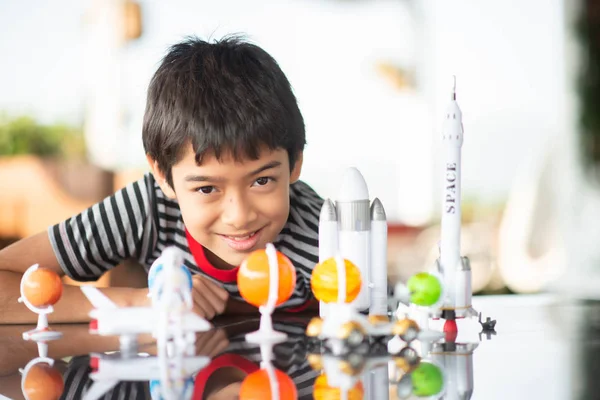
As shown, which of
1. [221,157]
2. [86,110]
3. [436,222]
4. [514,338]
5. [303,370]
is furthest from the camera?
[436,222]

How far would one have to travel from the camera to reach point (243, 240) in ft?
3.26

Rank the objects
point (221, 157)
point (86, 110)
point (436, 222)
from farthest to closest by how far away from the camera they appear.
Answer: point (436, 222) < point (86, 110) < point (221, 157)

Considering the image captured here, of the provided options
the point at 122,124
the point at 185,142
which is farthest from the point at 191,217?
the point at 122,124

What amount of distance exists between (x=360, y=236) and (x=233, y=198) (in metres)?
0.20

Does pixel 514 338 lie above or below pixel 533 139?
below

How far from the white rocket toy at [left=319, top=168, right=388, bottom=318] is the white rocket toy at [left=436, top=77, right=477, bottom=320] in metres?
0.07

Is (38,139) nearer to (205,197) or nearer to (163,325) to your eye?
(205,197)

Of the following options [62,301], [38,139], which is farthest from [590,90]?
[62,301]

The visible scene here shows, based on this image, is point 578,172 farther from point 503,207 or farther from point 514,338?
point 514,338

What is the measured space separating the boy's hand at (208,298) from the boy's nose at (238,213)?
8 cm

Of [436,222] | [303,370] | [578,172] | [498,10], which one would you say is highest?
[498,10]

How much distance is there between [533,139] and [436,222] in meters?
0.70

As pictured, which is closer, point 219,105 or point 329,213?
point 329,213

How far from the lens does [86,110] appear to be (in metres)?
3.41
